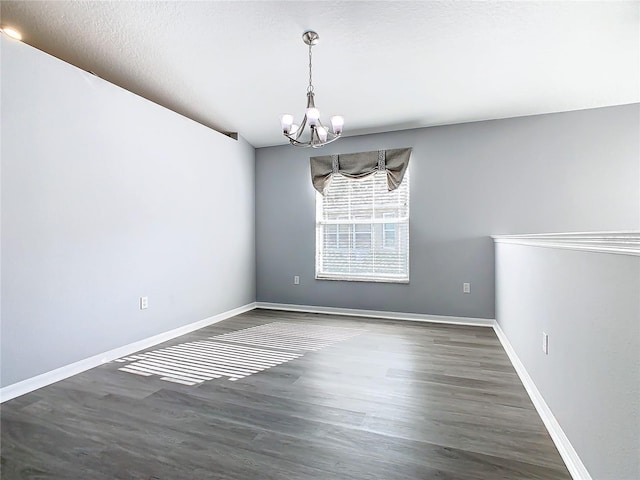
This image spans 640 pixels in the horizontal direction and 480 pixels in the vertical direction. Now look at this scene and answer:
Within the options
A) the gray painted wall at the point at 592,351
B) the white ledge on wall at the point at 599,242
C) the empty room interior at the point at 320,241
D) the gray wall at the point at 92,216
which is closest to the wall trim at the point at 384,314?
the empty room interior at the point at 320,241

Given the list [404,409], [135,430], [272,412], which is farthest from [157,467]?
[404,409]

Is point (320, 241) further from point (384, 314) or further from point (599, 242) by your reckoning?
point (599, 242)

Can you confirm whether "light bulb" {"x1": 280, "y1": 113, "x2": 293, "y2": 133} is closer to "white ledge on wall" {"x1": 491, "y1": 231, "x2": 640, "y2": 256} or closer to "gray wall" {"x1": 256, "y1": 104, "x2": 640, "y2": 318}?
"gray wall" {"x1": 256, "y1": 104, "x2": 640, "y2": 318}

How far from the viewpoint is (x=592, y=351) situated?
4.45 ft

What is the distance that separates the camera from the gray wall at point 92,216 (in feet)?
7.58

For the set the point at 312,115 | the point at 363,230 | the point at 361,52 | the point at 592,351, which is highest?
the point at 361,52

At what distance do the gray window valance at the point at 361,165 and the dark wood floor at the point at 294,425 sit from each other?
2404mm

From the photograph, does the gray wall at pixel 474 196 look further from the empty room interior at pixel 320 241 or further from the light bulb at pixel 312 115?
the light bulb at pixel 312 115

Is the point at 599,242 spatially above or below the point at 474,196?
below

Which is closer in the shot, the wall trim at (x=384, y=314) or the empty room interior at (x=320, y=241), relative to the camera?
the empty room interior at (x=320, y=241)

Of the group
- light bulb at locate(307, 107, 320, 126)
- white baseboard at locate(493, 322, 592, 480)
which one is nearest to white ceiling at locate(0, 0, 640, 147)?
light bulb at locate(307, 107, 320, 126)

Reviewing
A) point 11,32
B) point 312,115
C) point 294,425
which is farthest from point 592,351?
point 11,32

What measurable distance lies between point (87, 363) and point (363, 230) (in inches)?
132

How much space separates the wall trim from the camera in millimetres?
4094
